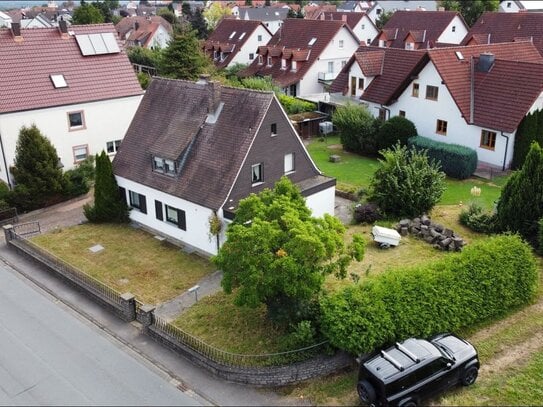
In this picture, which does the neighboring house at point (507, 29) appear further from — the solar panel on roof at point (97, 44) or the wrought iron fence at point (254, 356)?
the wrought iron fence at point (254, 356)

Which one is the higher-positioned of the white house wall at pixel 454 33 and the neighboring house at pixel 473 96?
the white house wall at pixel 454 33

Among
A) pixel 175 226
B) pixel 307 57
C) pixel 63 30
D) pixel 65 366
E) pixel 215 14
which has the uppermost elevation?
pixel 215 14

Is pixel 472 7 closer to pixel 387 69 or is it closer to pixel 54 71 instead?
pixel 387 69

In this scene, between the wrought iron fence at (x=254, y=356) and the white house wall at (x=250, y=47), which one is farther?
the white house wall at (x=250, y=47)

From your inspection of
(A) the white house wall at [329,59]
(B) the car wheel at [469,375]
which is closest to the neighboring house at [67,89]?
(A) the white house wall at [329,59]

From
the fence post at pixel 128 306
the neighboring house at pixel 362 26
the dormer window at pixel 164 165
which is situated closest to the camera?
the fence post at pixel 128 306

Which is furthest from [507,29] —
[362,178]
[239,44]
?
[362,178]

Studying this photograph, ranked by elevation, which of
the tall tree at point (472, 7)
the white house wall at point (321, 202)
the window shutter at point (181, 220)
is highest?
the tall tree at point (472, 7)
